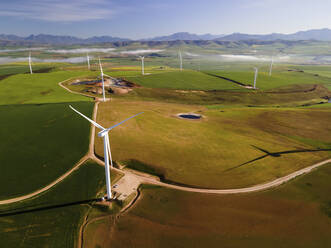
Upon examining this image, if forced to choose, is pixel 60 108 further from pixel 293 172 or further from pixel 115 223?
pixel 293 172

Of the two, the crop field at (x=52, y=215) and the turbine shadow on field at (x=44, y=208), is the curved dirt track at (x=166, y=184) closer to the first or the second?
the crop field at (x=52, y=215)

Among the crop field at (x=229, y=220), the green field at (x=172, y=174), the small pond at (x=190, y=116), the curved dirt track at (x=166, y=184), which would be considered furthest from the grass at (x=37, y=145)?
the small pond at (x=190, y=116)

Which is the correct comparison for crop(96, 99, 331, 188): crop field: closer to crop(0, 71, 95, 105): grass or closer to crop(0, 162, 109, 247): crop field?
crop(0, 162, 109, 247): crop field

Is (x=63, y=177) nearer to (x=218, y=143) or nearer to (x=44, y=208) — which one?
(x=44, y=208)

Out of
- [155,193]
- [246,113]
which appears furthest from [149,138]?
[246,113]

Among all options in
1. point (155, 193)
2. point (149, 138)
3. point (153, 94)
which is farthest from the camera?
point (153, 94)
